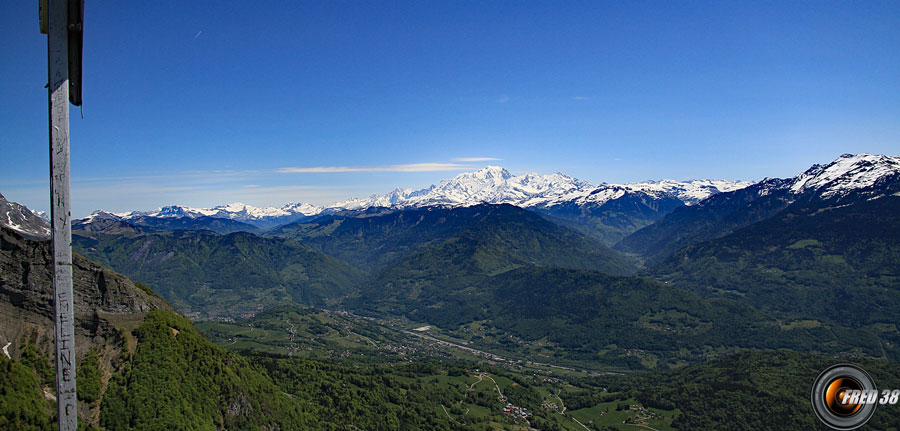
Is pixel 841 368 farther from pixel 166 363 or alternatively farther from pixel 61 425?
pixel 166 363

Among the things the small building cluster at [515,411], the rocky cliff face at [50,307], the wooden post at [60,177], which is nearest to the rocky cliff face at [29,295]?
the rocky cliff face at [50,307]

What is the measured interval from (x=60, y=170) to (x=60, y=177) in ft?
0.30

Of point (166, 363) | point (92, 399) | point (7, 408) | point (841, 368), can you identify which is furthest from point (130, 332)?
point (841, 368)

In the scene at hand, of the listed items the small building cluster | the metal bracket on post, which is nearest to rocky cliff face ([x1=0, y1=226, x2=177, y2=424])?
the metal bracket on post

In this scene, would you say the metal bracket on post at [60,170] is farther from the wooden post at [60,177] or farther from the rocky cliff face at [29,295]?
the rocky cliff face at [29,295]

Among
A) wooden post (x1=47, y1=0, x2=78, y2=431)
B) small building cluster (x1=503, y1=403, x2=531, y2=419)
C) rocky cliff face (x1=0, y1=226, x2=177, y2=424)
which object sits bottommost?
small building cluster (x1=503, y1=403, x2=531, y2=419)

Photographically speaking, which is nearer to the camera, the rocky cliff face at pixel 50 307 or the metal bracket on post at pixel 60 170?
the metal bracket on post at pixel 60 170

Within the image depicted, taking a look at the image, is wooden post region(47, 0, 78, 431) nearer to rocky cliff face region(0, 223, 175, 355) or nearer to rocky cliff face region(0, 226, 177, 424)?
rocky cliff face region(0, 223, 175, 355)

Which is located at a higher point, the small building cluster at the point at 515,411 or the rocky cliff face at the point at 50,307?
the rocky cliff face at the point at 50,307

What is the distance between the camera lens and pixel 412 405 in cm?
12294

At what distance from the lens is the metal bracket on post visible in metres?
5.60

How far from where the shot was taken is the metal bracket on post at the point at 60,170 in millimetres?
5602

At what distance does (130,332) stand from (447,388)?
329ft

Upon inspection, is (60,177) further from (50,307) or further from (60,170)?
(50,307)
